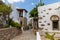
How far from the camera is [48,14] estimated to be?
534 inches

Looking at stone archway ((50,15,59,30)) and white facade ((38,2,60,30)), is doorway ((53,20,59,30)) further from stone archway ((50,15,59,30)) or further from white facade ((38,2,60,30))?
white facade ((38,2,60,30))

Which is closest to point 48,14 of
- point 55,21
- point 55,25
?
point 55,21

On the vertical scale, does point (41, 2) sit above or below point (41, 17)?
above

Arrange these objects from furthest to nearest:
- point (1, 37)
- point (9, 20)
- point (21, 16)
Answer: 1. point (21, 16)
2. point (9, 20)
3. point (1, 37)

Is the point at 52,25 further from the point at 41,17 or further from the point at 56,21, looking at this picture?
the point at 41,17

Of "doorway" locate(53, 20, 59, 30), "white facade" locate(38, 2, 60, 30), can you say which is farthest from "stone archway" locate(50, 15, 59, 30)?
"white facade" locate(38, 2, 60, 30)

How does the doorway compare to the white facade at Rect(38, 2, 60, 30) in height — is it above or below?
below

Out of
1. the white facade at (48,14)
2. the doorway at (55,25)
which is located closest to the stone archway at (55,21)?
the doorway at (55,25)

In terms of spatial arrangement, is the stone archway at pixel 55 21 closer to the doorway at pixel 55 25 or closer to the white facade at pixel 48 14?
the doorway at pixel 55 25

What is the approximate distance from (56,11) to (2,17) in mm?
5303

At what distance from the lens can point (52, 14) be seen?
13.3 meters

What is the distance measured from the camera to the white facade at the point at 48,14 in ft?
42.7

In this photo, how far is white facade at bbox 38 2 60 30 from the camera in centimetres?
1301

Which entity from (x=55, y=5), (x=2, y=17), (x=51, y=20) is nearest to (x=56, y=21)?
(x=51, y=20)
